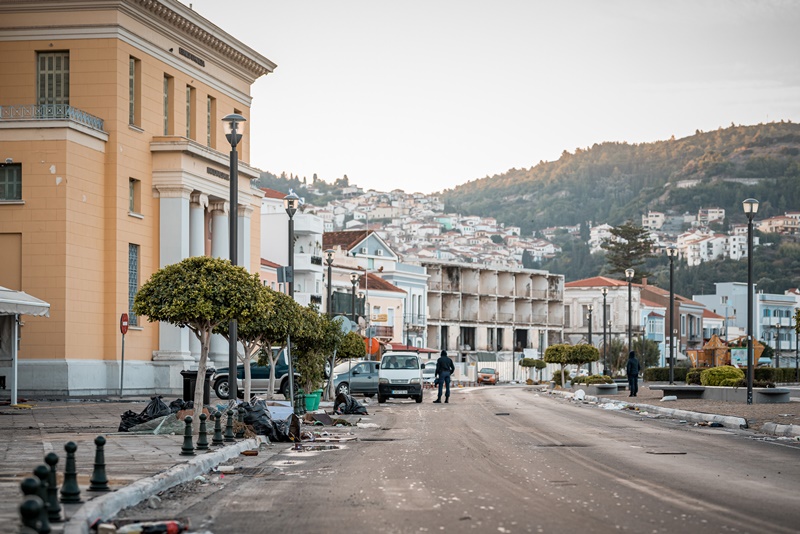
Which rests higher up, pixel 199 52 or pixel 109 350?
pixel 199 52

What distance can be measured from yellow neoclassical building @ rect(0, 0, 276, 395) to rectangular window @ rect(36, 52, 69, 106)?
0.13 ft

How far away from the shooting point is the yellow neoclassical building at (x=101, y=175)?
42562mm

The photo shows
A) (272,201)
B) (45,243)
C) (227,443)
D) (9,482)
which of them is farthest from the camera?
(272,201)

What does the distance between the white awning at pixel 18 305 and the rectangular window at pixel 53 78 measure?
15440 mm

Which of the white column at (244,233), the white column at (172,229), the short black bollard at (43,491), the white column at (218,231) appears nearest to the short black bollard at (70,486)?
the short black bollard at (43,491)

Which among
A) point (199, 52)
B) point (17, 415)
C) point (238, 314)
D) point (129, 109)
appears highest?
point (199, 52)

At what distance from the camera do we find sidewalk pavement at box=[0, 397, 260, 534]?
10.8 metres

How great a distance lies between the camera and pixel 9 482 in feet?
43.0

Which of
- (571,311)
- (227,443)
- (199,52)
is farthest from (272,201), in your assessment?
(227,443)

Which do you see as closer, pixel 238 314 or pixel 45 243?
pixel 238 314

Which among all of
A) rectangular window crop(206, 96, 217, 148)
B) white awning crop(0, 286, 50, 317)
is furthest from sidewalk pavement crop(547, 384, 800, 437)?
rectangular window crop(206, 96, 217, 148)

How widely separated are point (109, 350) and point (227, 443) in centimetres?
2744

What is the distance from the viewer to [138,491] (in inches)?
472

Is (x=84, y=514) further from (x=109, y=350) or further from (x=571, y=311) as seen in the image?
(x=571, y=311)
